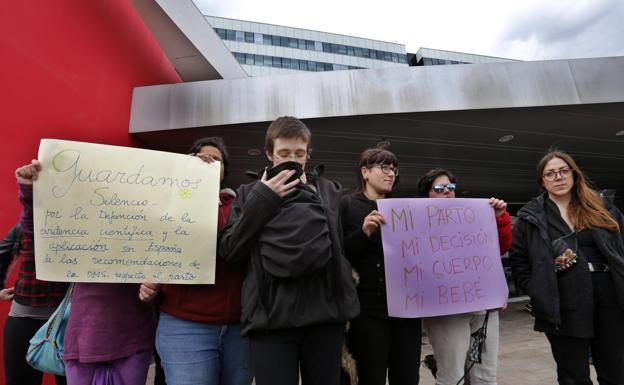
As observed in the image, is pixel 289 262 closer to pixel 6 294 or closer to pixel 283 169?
pixel 283 169

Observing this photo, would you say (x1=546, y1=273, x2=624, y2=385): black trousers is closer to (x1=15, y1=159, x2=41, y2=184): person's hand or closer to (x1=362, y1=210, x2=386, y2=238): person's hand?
(x1=362, y1=210, x2=386, y2=238): person's hand

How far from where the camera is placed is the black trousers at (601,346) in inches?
69.5

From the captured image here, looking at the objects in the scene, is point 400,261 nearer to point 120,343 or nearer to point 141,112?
point 120,343

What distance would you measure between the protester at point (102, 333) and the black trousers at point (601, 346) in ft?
7.71

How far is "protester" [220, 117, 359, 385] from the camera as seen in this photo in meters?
1.19

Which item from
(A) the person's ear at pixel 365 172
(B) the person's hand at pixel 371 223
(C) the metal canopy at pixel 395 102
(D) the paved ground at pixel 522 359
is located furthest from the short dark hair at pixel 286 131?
(C) the metal canopy at pixel 395 102

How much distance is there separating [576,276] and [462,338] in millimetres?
755

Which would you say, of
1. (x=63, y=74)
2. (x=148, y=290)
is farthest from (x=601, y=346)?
(x=63, y=74)

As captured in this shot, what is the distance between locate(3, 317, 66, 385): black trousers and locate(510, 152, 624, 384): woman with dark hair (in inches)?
123

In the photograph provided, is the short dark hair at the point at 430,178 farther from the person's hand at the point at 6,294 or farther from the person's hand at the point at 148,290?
the person's hand at the point at 6,294

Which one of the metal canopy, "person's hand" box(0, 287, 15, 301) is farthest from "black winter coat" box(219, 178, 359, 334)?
the metal canopy

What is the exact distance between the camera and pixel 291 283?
4.05 ft

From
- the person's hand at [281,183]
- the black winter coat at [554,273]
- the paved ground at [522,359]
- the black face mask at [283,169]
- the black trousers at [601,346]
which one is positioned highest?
the black face mask at [283,169]

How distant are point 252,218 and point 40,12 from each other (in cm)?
416
